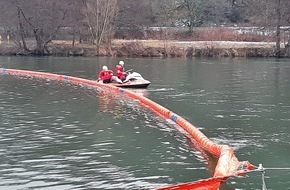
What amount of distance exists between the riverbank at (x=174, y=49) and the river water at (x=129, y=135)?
116 ft

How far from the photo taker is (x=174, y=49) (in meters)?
70.0

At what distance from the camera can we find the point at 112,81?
113ft

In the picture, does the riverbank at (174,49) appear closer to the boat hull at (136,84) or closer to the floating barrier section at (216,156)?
the boat hull at (136,84)

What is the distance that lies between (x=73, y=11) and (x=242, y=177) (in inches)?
2662

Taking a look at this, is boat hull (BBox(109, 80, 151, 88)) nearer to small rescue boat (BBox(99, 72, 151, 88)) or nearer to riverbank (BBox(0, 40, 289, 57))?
small rescue boat (BBox(99, 72, 151, 88))

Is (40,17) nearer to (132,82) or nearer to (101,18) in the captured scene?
(101,18)

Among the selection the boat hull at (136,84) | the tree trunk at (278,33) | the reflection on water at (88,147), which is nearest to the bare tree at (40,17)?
the tree trunk at (278,33)

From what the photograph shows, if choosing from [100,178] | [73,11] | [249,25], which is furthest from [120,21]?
[100,178]

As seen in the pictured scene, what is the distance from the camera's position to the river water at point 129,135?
13391mm

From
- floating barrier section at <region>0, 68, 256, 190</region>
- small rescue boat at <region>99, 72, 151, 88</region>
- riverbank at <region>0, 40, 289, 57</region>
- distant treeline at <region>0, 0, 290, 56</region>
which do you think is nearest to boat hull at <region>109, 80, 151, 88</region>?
small rescue boat at <region>99, 72, 151, 88</region>

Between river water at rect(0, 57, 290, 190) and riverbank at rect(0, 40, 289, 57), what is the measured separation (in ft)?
116

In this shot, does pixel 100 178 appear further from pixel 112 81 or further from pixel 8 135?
pixel 112 81

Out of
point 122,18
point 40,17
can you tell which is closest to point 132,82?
point 40,17

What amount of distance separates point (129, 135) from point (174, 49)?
52262mm
